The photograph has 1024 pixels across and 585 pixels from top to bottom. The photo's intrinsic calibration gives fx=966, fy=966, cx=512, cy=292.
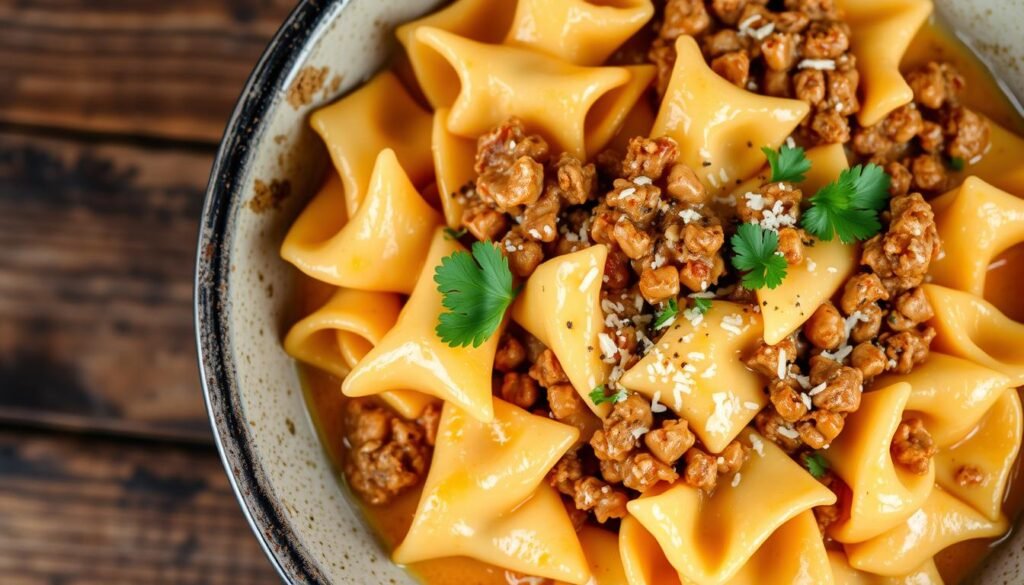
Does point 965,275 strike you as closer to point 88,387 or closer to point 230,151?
point 230,151

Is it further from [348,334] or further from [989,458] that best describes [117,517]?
[989,458]

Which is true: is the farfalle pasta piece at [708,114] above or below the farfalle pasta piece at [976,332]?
above

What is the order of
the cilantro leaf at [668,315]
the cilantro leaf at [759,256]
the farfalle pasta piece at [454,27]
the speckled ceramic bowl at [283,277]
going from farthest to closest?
the farfalle pasta piece at [454,27] → the speckled ceramic bowl at [283,277] → the cilantro leaf at [668,315] → the cilantro leaf at [759,256]

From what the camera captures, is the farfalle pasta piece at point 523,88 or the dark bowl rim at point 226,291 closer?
the dark bowl rim at point 226,291

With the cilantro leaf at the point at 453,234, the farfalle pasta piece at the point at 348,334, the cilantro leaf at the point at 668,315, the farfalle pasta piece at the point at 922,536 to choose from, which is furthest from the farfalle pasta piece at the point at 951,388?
the farfalle pasta piece at the point at 348,334

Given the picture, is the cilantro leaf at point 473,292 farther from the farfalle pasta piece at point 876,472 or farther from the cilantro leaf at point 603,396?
the farfalle pasta piece at point 876,472

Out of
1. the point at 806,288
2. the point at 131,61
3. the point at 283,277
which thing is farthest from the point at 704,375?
the point at 131,61

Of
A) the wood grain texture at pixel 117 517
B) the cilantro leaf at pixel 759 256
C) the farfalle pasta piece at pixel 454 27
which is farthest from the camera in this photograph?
the wood grain texture at pixel 117 517

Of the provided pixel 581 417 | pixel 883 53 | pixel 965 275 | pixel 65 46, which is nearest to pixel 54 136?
pixel 65 46
